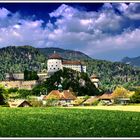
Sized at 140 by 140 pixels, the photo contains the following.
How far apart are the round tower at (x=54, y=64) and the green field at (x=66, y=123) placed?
84 cm

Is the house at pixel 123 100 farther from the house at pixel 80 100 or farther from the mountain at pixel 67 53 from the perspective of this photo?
the mountain at pixel 67 53

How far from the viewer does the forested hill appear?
1009cm

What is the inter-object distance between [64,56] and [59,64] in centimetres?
26

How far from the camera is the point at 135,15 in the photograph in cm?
973

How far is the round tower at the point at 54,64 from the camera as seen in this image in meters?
10.3

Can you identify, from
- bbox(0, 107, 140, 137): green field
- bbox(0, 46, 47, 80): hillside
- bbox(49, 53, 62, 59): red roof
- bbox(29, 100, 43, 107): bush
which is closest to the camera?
bbox(0, 107, 140, 137): green field

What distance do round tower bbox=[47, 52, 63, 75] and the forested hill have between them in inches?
4.1

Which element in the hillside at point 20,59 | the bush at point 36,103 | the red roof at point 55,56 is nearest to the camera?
the hillside at point 20,59

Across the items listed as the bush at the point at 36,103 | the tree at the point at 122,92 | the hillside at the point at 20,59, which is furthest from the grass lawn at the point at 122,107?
the hillside at the point at 20,59

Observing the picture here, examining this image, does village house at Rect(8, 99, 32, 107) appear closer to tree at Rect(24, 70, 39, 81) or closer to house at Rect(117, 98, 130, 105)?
tree at Rect(24, 70, 39, 81)

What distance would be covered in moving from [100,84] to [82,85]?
0.37 metres

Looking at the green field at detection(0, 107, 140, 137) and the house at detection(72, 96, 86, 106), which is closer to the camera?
the green field at detection(0, 107, 140, 137)

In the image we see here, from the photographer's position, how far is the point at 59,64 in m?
10.4

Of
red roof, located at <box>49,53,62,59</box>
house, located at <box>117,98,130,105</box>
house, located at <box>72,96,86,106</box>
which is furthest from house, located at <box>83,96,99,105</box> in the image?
red roof, located at <box>49,53,62,59</box>
